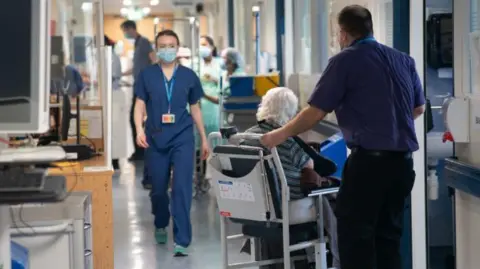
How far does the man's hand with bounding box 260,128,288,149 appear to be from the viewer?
3937 mm

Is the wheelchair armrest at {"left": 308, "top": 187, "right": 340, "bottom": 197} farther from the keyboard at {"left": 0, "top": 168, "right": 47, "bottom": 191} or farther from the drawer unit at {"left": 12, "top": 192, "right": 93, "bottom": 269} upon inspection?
the keyboard at {"left": 0, "top": 168, "right": 47, "bottom": 191}

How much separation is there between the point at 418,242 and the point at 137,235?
8.23 feet

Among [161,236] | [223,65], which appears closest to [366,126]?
[161,236]

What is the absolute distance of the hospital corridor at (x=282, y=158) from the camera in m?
2.77

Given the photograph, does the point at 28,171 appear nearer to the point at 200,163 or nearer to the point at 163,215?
the point at 163,215

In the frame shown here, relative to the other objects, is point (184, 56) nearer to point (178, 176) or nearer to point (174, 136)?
point (174, 136)

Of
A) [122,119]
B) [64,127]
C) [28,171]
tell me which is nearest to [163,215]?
[64,127]

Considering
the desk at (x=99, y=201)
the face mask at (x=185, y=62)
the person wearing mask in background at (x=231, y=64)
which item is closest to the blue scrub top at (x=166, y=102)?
the desk at (x=99, y=201)

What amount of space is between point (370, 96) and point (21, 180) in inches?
66.8

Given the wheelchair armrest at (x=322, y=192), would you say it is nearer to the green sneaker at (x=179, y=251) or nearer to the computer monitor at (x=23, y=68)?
the green sneaker at (x=179, y=251)

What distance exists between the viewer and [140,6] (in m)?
19.9

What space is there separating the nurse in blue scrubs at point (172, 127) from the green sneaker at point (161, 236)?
0.28m

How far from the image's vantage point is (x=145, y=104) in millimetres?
5977

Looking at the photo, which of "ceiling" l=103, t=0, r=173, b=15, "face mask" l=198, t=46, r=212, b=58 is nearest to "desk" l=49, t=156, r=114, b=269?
"face mask" l=198, t=46, r=212, b=58
